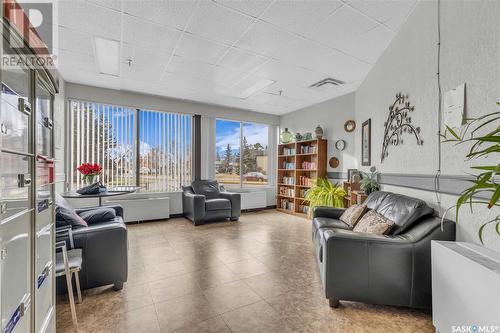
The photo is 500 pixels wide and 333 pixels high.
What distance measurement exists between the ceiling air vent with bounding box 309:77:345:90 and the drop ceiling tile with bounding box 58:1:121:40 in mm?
3190

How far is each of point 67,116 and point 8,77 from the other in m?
4.13

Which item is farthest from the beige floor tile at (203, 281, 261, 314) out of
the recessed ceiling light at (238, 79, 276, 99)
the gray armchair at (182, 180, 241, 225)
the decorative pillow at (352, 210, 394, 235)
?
the recessed ceiling light at (238, 79, 276, 99)

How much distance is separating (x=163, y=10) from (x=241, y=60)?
128 centimetres

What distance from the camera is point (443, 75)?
75.8 inches

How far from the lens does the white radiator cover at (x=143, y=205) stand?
4555 millimetres

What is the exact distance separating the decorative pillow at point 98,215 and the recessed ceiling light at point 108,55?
6.88ft

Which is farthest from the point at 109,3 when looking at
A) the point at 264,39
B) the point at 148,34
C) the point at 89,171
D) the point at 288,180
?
the point at 288,180

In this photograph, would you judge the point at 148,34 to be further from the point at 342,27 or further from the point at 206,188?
the point at 206,188

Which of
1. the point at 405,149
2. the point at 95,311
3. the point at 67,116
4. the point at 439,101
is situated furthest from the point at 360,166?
the point at 67,116

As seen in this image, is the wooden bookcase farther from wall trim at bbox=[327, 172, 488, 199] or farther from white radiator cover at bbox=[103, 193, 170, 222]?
white radiator cover at bbox=[103, 193, 170, 222]

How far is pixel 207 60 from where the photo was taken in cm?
334

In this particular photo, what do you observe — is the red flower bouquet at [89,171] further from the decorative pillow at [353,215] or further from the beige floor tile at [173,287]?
the decorative pillow at [353,215]

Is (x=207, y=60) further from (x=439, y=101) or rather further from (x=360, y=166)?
(x=360, y=166)

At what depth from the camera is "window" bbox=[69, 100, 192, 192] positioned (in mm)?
4414
